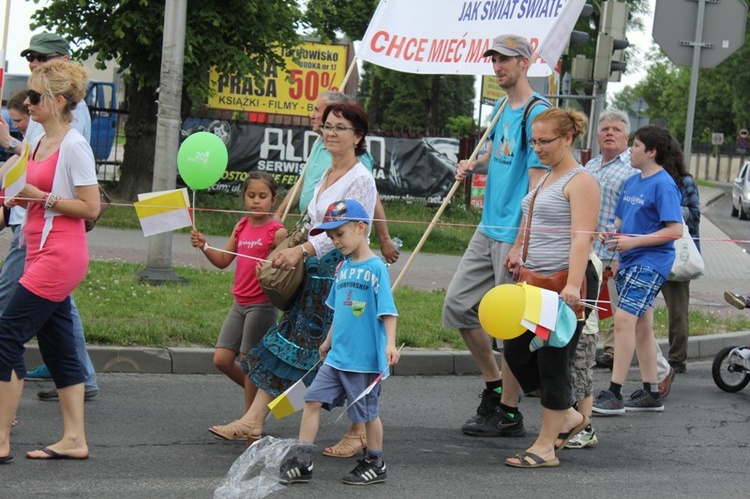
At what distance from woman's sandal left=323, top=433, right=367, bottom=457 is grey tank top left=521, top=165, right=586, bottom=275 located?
1.25 metres

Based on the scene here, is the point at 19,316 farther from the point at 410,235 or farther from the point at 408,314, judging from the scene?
the point at 410,235

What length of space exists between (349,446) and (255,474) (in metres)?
1.09

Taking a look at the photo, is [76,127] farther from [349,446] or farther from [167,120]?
[167,120]

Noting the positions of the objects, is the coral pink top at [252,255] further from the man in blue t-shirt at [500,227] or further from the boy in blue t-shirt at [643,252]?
the boy in blue t-shirt at [643,252]

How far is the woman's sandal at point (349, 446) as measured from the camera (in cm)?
579

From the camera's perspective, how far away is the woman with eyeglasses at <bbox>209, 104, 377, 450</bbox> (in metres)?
5.76

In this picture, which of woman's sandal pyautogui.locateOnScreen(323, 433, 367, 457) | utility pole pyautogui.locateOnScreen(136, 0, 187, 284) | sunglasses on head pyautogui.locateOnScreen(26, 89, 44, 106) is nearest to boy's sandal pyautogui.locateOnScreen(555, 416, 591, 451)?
woman's sandal pyautogui.locateOnScreen(323, 433, 367, 457)

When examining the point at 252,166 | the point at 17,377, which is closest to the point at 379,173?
the point at 252,166

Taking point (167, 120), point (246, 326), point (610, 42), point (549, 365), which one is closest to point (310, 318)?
point (246, 326)

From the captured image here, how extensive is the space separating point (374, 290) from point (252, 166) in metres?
14.9

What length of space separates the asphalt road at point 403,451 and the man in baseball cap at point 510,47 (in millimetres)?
2174

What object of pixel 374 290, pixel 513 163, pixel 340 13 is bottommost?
pixel 374 290

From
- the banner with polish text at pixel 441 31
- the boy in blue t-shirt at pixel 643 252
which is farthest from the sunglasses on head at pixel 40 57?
the boy in blue t-shirt at pixel 643 252

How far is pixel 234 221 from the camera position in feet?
54.4
